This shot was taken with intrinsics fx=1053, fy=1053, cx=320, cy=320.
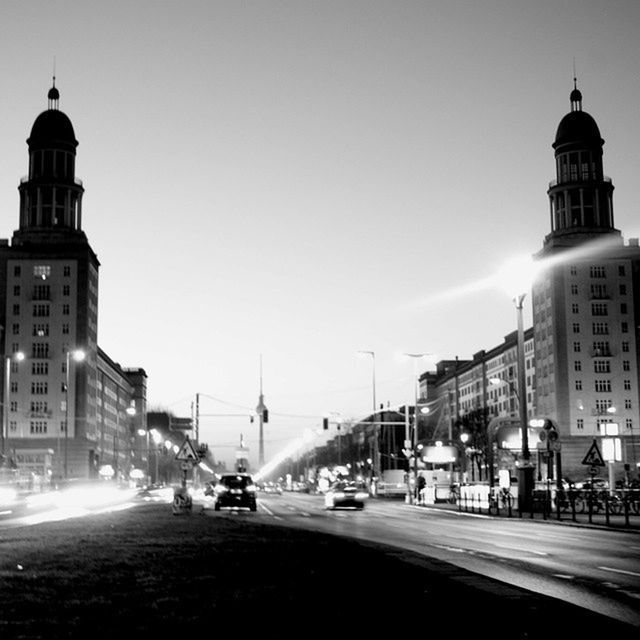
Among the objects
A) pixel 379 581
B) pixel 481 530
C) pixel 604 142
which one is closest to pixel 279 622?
pixel 379 581

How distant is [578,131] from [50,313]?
3216 inches

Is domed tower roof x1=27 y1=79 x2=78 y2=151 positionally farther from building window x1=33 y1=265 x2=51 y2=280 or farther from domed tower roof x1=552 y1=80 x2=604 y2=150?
domed tower roof x1=552 y1=80 x2=604 y2=150

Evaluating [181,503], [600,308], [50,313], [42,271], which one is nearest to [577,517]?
[181,503]

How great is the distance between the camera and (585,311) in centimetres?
14762

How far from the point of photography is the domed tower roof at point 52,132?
158875 millimetres

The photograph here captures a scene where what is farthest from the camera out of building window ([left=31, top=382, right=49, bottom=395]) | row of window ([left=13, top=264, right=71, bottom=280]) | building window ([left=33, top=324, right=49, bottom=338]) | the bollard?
row of window ([left=13, top=264, right=71, bottom=280])

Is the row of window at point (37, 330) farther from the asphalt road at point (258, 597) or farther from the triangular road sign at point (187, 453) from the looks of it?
the asphalt road at point (258, 597)

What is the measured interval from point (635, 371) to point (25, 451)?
8445cm

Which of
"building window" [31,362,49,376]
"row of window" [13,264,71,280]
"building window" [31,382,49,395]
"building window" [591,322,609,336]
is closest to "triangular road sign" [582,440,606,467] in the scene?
"building window" [591,322,609,336]

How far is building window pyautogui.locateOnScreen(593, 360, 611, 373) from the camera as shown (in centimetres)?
14550

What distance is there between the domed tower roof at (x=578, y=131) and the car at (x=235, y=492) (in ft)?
377

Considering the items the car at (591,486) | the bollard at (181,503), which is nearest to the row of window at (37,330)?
the car at (591,486)

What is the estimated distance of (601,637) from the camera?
9.22 metres

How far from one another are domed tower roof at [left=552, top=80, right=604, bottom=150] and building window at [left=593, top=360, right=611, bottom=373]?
33.2 metres
